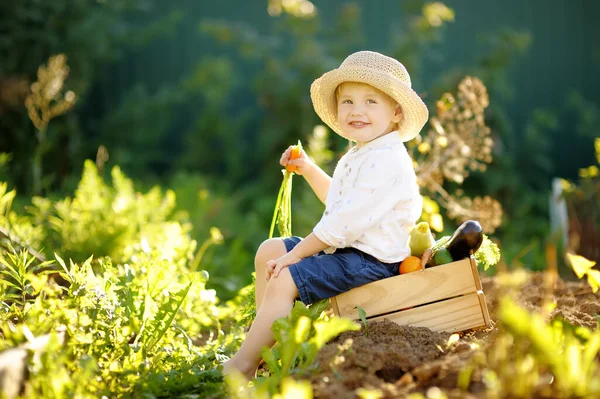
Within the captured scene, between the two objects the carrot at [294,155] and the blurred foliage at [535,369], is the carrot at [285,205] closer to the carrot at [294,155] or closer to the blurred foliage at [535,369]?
the carrot at [294,155]

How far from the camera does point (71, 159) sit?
27.3 ft

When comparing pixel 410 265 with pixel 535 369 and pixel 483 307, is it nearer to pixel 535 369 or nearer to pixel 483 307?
pixel 483 307

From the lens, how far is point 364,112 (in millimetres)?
3029

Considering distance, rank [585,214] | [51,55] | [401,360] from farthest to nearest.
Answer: [51,55], [585,214], [401,360]

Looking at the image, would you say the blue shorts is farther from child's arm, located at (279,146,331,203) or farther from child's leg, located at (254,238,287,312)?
child's arm, located at (279,146,331,203)

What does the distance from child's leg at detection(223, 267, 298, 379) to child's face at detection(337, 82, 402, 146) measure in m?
0.68

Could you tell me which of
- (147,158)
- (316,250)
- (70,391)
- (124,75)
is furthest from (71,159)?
(70,391)

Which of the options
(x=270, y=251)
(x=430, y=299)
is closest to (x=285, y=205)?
(x=270, y=251)

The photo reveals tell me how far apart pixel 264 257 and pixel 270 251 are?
38mm

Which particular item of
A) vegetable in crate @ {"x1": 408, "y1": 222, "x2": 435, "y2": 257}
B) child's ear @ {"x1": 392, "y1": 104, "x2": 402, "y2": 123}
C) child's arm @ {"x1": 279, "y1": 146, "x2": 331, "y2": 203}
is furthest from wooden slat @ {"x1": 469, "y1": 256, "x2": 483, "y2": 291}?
child's arm @ {"x1": 279, "y1": 146, "x2": 331, "y2": 203}

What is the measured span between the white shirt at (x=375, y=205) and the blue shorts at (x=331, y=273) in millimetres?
54

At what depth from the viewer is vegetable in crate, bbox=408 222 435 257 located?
297 cm

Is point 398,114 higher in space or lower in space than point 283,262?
higher

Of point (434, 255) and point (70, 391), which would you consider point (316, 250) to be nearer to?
point (434, 255)
